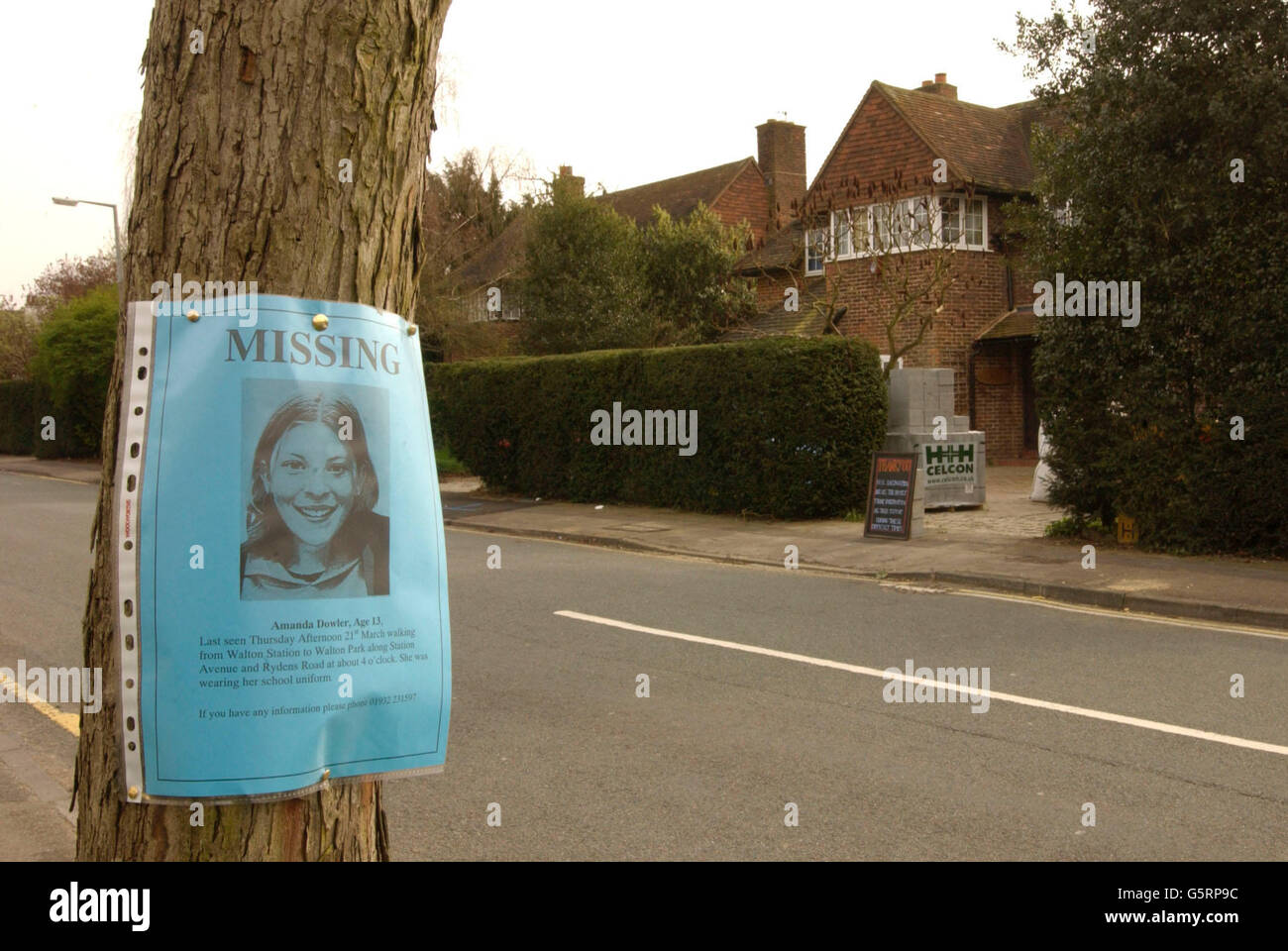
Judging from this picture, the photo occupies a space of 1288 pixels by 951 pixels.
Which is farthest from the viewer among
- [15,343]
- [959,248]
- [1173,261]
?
[15,343]

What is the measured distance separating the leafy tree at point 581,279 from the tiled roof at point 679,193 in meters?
5.27

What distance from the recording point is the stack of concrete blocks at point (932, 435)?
17969 mm

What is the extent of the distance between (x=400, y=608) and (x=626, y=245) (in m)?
30.3

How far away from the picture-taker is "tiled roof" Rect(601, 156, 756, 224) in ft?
129

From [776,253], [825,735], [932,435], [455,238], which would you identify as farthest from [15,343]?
[825,735]

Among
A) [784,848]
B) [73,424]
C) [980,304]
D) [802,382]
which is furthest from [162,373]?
[73,424]

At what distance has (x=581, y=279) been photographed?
3170cm

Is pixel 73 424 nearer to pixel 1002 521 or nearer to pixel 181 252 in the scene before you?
pixel 1002 521

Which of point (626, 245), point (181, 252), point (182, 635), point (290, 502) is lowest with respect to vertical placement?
point (182, 635)

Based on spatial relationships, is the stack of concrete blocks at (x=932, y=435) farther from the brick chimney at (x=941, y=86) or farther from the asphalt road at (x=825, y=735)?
the brick chimney at (x=941, y=86)

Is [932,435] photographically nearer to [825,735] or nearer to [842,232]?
[842,232]

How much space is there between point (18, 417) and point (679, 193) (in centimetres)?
2809

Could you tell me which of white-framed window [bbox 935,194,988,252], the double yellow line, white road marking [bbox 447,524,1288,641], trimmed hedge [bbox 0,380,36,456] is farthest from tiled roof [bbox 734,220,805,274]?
trimmed hedge [bbox 0,380,36,456]
